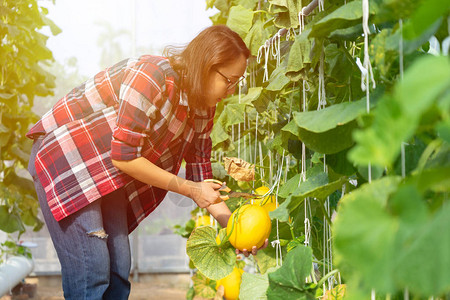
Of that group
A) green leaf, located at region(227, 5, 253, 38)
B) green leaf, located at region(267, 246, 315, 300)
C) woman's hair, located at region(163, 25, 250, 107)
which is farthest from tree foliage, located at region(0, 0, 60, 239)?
green leaf, located at region(267, 246, 315, 300)

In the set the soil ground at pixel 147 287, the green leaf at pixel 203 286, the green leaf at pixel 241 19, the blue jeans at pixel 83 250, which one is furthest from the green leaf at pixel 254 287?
the soil ground at pixel 147 287

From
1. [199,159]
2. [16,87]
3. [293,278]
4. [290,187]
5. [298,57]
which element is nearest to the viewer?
[293,278]

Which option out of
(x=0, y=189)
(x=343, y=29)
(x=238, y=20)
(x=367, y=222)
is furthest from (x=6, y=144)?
(x=367, y=222)

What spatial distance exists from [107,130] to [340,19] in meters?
0.78

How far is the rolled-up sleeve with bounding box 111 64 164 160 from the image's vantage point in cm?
112

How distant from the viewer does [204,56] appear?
47.8 inches

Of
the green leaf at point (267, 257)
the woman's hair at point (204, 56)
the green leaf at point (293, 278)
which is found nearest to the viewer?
the green leaf at point (293, 278)

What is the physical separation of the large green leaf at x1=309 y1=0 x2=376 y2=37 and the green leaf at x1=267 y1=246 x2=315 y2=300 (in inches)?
12.9

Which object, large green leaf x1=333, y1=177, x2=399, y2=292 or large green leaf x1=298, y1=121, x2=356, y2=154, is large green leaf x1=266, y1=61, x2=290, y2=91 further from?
large green leaf x1=333, y1=177, x2=399, y2=292

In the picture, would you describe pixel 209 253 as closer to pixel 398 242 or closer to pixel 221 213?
pixel 221 213

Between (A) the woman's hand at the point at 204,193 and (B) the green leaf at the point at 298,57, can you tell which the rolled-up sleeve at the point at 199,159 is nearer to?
(A) the woman's hand at the point at 204,193

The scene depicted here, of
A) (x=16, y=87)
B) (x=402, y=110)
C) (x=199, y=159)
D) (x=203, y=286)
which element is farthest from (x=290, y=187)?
(x=16, y=87)

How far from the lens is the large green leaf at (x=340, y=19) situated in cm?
60

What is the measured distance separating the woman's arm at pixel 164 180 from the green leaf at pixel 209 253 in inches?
3.4
